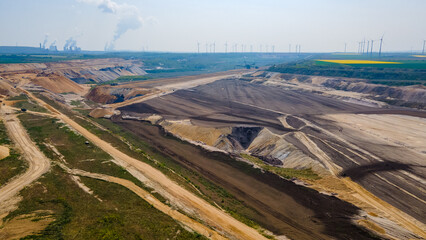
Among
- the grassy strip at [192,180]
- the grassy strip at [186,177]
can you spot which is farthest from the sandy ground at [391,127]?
the grassy strip at [192,180]

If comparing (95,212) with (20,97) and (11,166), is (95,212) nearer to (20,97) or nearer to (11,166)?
(11,166)

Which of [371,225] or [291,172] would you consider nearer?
[371,225]

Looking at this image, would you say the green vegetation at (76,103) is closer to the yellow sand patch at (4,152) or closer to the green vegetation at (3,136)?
the green vegetation at (3,136)

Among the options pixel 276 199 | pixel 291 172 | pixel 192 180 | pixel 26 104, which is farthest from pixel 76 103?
pixel 276 199

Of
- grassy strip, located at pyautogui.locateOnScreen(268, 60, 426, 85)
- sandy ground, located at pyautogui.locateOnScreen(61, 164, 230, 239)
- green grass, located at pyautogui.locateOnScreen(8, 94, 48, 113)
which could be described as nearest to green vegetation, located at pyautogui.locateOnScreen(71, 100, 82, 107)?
green grass, located at pyautogui.locateOnScreen(8, 94, 48, 113)

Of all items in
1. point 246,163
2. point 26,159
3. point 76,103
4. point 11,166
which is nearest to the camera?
point 11,166

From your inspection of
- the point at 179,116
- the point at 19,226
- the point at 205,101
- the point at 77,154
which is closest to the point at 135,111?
the point at 179,116

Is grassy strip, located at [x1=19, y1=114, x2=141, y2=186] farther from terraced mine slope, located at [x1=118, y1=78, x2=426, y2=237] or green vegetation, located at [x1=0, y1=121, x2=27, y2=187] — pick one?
terraced mine slope, located at [x1=118, y1=78, x2=426, y2=237]
